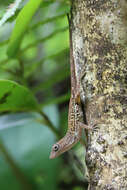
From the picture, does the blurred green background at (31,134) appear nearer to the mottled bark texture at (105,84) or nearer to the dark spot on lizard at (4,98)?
the dark spot on lizard at (4,98)

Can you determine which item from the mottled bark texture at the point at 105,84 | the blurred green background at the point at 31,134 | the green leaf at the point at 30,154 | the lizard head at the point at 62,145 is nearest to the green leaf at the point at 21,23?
the blurred green background at the point at 31,134

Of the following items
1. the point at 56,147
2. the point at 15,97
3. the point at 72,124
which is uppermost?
the point at 15,97

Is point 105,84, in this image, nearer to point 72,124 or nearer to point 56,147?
point 72,124

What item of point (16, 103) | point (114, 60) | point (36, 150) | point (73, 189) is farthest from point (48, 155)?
point (114, 60)

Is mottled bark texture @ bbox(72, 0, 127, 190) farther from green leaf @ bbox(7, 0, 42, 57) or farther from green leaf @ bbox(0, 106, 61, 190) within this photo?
green leaf @ bbox(0, 106, 61, 190)

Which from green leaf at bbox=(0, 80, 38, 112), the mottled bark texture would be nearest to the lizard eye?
green leaf at bbox=(0, 80, 38, 112)

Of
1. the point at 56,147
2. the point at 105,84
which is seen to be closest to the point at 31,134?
Result: the point at 56,147

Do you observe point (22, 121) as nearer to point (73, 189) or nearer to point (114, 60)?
point (73, 189)
